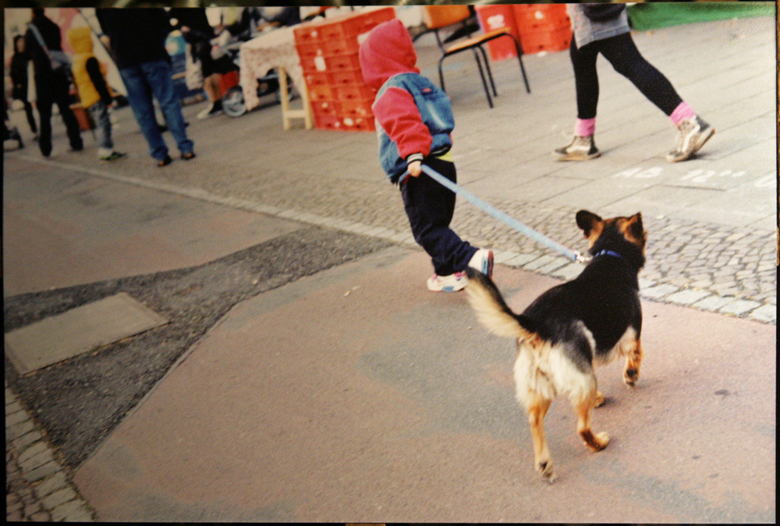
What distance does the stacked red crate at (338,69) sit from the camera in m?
9.25

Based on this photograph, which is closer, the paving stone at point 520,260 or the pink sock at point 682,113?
the paving stone at point 520,260

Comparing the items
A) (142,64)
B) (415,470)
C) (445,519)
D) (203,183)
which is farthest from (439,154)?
(142,64)

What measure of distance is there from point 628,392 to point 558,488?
0.68 meters

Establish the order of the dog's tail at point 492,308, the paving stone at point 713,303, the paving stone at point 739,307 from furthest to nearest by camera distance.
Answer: the paving stone at point 713,303 → the paving stone at point 739,307 → the dog's tail at point 492,308

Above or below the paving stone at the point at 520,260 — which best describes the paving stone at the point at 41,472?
above

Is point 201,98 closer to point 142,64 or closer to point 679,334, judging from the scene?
point 142,64

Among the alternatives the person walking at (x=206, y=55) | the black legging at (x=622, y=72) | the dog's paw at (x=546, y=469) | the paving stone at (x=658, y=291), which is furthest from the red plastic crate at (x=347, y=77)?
the dog's paw at (x=546, y=469)

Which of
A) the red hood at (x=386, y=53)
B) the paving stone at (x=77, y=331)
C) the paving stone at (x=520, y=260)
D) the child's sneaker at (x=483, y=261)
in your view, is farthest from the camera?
the paving stone at (x=77, y=331)

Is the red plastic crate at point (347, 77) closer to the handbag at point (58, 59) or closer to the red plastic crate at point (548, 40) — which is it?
the red plastic crate at point (548, 40)

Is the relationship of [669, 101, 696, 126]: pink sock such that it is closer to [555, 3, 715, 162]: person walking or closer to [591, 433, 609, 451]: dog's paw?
[555, 3, 715, 162]: person walking

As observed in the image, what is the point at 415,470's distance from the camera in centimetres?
276

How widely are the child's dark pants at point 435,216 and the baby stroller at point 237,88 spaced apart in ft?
32.8

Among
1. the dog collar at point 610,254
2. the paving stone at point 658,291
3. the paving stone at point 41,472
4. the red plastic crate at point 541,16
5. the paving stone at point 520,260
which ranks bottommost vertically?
the paving stone at point 658,291

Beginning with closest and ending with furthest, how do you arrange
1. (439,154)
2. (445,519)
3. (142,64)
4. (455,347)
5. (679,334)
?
(445,519) → (679,334) → (455,347) → (439,154) → (142,64)
